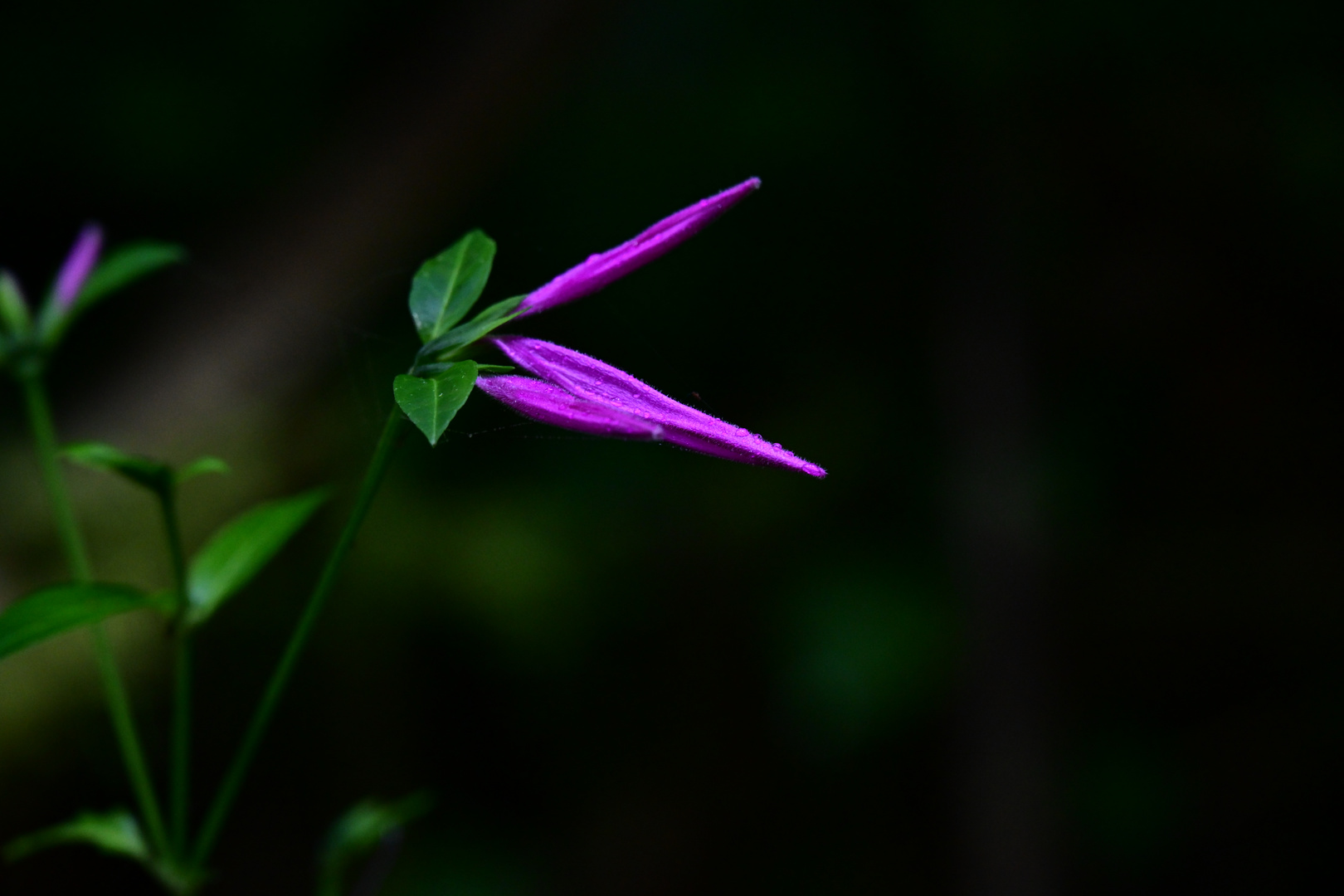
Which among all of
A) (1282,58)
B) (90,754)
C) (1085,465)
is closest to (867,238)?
(1085,465)

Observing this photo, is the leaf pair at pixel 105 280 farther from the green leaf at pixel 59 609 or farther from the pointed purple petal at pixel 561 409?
the pointed purple petal at pixel 561 409

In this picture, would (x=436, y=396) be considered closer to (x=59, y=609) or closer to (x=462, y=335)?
(x=462, y=335)

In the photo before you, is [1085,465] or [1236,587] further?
[1236,587]

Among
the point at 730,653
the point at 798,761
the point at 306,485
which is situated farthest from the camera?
the point at 730,653

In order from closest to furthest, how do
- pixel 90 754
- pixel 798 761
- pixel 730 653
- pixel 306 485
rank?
pixel 90 754
pixel 306 485
pixel 798 761
pixel 730 653

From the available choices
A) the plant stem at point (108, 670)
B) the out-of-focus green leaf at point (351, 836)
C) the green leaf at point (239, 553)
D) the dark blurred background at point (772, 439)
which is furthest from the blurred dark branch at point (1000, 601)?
the plant stem at point (108, 670)

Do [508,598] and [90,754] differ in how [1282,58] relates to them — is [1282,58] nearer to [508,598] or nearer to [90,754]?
[508,598]

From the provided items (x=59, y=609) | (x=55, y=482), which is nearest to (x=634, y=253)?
(x=59, y=609)
